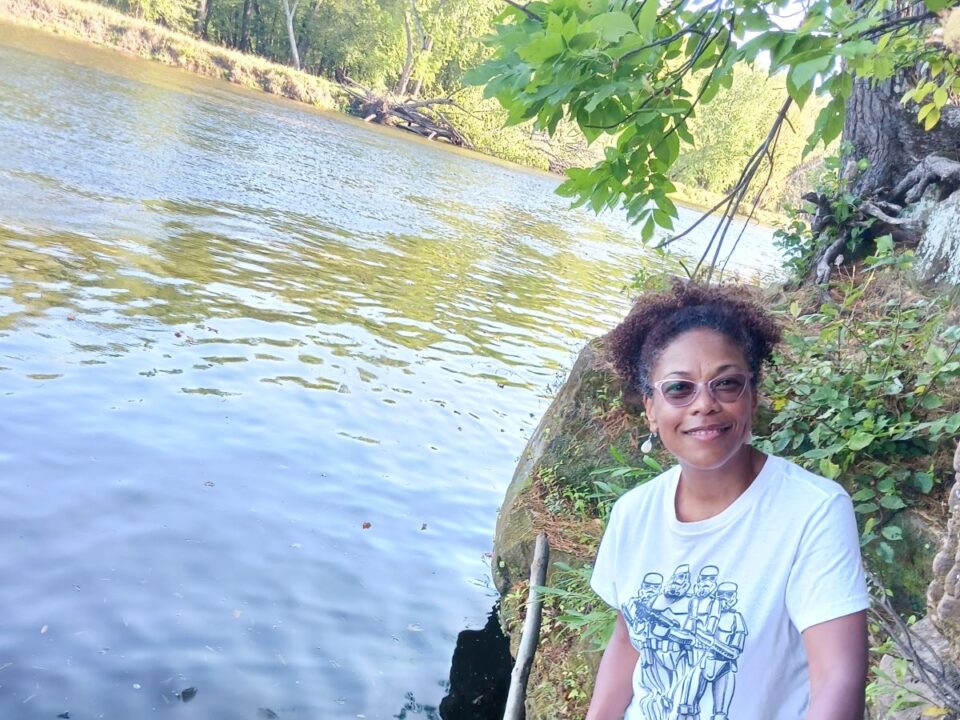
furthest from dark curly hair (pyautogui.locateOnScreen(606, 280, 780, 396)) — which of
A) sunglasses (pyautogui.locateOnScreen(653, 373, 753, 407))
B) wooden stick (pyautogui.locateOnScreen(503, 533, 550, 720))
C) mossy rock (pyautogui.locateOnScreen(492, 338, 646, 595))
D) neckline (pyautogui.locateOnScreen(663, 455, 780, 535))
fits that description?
mossy rock (pyautogui.locateOnScreen(492, 338, 646, 595))

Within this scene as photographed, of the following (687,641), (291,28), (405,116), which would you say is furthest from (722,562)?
(291,28)

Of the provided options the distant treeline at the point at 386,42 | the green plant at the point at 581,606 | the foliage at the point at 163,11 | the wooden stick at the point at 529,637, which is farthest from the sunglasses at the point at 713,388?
the foliage at the point at 163,11

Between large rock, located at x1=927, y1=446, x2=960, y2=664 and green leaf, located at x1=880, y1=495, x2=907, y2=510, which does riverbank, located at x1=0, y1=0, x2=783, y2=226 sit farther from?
large rock, located at x1=927, y1=446, x2=960, y2=664

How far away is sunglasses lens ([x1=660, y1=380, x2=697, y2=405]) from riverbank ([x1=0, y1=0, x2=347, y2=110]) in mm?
39828

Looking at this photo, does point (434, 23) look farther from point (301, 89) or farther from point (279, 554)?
point (279, 554)

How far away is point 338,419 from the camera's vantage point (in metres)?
8.36

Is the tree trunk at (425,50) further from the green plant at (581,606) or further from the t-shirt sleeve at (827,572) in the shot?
the t-shirt sleeve at (827,572)

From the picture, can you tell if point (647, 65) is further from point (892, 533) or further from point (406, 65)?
point (406, 65)

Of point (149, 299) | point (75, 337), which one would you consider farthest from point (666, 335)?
point (149, 299)

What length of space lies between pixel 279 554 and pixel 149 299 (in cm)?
515

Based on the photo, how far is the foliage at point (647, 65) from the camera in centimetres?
265

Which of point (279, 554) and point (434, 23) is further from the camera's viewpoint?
point (434, 23)

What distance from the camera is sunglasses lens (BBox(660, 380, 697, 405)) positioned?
8.04 ft

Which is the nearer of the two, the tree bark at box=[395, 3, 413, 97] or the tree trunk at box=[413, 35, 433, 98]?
the tree bark at box=[395, 3, 413, 97]
